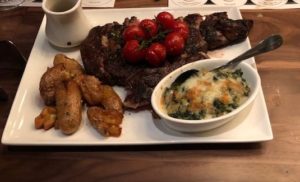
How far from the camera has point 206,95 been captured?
48.8 inches

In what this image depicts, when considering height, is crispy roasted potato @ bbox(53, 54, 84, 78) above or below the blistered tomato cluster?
below

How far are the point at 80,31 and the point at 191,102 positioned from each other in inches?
24.0

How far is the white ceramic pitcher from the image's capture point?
4.97 ft

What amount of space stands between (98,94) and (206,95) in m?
0.38

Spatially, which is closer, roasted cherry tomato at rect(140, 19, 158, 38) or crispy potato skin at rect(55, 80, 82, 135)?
crispy potato skin at rect(55, 80, 82, 135)

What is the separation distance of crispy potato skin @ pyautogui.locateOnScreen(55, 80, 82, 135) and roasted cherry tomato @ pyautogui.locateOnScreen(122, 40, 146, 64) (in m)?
0.22

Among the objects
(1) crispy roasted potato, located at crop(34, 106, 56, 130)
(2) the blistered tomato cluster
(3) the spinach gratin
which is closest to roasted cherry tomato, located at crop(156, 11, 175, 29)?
(2) the blistered tomato cluster

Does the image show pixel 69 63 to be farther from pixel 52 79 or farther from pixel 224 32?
pixel 224 32

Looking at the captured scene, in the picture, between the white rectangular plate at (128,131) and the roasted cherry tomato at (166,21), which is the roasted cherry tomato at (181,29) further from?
the white rectangular plate at (128,131)

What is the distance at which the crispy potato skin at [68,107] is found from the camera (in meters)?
→ 1.28

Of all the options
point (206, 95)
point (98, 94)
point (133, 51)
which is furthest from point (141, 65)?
point (206, 95)

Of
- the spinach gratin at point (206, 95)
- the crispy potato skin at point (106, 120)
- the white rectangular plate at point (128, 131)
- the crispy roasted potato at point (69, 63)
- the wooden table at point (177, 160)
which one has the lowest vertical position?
the wooden table at point (177, 160)

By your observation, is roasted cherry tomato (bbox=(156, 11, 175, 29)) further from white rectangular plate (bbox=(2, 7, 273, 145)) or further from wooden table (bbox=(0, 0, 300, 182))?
wooden table (bbox=(0, 0, 300, 182))

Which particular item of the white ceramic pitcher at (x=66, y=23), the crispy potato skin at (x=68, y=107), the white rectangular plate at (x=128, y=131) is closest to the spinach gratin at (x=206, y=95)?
the white rectangular plate at (x=128, y=131)
